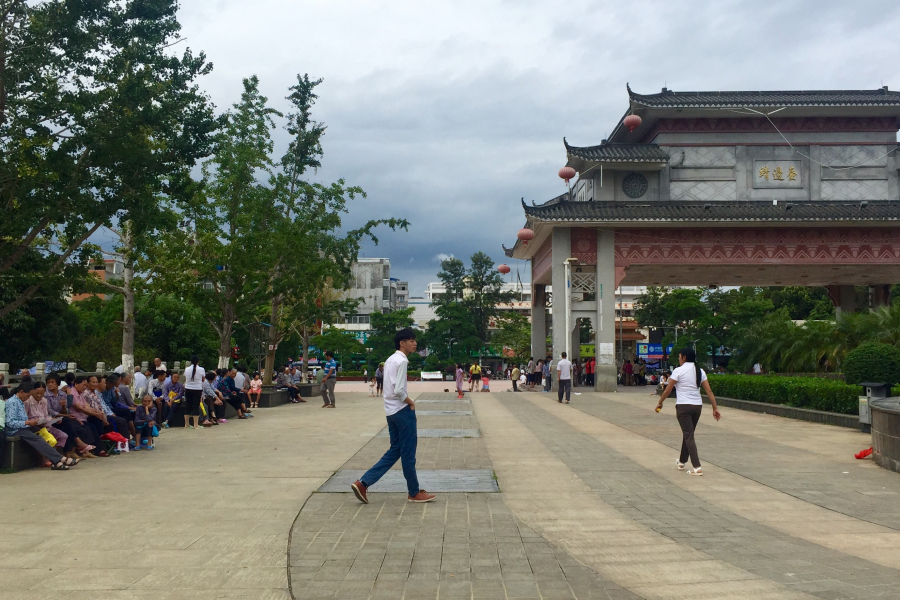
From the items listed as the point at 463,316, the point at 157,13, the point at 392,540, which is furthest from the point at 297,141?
the point at 463,316

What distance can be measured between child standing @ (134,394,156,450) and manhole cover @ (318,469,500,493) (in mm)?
4382

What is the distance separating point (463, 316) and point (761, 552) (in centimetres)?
6004

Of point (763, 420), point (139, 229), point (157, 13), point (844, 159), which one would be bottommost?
point (763, 420)

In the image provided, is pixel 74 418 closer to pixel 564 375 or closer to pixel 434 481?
pixel 434 481

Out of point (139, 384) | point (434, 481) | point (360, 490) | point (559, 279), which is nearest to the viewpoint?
point (360, 490)

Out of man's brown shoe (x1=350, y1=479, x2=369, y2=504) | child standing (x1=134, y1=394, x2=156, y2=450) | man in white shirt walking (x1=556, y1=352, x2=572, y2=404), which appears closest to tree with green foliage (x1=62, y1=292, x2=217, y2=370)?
man in white shirt walking (x1=556, y1=352, x2=572, y2=404)

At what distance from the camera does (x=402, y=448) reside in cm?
741

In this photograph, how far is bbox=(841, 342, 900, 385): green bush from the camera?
14.8 meters

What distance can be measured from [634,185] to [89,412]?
83.3ft

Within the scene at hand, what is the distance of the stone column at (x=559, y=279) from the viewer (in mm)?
31391

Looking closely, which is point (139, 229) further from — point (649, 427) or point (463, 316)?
point (463, 316)

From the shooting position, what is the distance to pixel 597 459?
35.6ft

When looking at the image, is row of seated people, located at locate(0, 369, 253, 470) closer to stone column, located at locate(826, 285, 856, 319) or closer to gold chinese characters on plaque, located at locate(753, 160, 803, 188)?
gold chinese characters on plaque, located at locate(753, 160, 803, 188)

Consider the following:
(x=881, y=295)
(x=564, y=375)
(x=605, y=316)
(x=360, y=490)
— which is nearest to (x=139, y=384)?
(x=360, y=490)
